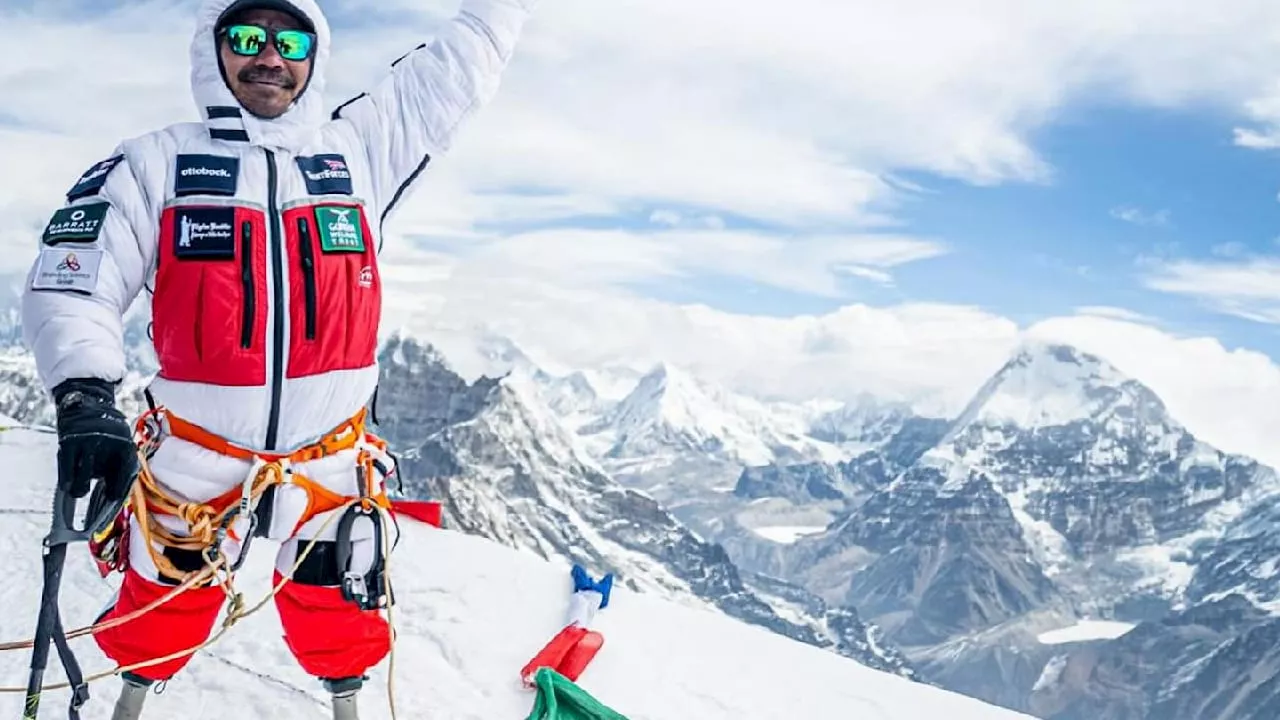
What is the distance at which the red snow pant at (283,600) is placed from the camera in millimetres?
4754

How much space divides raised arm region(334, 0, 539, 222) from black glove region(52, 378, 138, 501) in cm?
168

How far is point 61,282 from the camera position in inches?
167

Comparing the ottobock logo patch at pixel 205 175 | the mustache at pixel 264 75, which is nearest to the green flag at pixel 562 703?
the ottobock logo patch at pixel 205 175

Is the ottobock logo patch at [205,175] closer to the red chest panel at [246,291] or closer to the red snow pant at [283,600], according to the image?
the red chest panel at [246,291]

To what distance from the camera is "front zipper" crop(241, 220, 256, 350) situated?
14.7 feet

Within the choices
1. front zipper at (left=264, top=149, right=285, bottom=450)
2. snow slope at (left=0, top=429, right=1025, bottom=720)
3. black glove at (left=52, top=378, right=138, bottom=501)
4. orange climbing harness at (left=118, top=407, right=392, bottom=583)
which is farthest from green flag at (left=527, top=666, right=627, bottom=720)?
black glove at (left=52, top=378, right=138, bottom=501)

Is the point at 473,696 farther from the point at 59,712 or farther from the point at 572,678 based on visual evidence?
the point at 59,712

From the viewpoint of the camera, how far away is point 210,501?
4.77 metres

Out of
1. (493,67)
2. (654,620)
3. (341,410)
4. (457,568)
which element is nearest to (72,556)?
(457,568)

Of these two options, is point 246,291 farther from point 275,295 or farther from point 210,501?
point 210,501

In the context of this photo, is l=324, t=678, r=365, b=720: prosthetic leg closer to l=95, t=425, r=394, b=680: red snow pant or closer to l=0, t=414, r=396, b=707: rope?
l=95, t=425, r=394, b=680: red snow pant

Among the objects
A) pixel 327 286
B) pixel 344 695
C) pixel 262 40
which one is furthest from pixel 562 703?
pixel 262 40

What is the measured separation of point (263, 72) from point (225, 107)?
228 millimetres

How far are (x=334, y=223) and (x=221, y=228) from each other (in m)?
0.46
